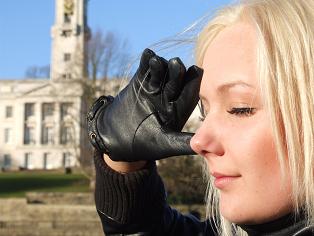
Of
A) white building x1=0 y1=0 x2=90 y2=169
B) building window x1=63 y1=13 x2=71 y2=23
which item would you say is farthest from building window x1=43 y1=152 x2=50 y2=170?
building window x1=63 y1=13 x2=71 y2=23

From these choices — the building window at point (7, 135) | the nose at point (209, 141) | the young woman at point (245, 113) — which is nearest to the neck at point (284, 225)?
the young woman at point (245, 113)

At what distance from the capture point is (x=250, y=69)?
3.97 ft

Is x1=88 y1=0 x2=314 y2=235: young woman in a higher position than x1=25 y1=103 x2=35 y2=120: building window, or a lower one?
higher

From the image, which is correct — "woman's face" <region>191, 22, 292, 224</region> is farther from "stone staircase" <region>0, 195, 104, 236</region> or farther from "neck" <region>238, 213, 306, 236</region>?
"stone staircase" <region>0, 195, 104, 236</region>

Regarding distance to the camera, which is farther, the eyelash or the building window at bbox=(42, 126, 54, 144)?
the building window at bbox=(42, 126, 54, 144)

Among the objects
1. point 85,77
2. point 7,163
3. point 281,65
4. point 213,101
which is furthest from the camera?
point 7,163

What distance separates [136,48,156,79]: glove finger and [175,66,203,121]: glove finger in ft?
0.29

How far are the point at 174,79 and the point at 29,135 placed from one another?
63.9 metres

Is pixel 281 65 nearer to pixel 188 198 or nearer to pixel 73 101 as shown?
pixel 188 198

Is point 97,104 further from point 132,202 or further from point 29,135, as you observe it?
point 29,135

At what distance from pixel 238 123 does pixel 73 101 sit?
24251mm

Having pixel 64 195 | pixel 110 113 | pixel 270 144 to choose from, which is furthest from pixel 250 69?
pixel 64 195

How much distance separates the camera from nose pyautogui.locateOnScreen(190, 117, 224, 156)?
122 cm

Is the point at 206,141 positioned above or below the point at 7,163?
above
